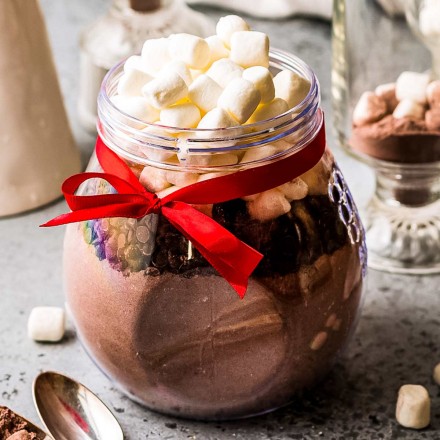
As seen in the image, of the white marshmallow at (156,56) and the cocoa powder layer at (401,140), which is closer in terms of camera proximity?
the white marshmallow at (156,56)

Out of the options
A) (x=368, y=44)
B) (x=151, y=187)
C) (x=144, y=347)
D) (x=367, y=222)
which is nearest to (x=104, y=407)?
(x=144, y=347)

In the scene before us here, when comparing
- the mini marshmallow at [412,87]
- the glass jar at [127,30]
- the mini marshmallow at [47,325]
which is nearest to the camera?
the mini marshmallow at [47,325]

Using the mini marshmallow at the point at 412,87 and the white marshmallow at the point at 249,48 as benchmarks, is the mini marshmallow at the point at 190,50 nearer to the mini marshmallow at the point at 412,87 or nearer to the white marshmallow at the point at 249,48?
the white marshmallow at the point at 249,48

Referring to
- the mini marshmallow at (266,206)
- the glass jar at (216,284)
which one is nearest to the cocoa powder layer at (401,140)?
the glass jar at (216,284)

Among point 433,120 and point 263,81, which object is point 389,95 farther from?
point 263,81

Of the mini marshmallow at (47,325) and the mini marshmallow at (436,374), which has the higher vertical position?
the mini marshmallow at (47,325)

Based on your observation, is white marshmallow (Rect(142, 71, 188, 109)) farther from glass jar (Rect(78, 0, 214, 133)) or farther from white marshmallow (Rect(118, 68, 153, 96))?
glass jar (Rect(78, 0, 214, 133))

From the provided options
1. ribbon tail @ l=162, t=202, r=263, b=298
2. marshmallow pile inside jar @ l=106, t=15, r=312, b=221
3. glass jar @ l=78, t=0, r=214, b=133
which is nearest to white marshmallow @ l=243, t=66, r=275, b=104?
marshmallow pile inside jar @ l=106, t=15, r=312, b=221

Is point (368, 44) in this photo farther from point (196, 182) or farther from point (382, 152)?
point (196, 182)
